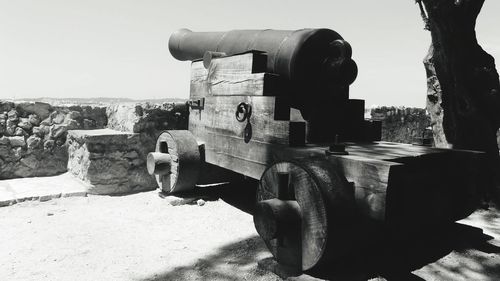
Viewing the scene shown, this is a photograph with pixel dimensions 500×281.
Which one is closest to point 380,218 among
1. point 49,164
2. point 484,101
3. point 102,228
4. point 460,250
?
point 460,250

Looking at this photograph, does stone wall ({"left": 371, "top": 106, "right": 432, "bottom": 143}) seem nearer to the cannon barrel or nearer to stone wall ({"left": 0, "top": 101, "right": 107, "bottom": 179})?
the cannon barrel

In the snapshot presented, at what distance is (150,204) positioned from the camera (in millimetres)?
4906

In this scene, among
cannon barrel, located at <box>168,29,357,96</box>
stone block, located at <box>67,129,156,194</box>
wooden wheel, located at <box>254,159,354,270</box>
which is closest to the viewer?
wooden wheel, located at <box>254,159,354,270</box>

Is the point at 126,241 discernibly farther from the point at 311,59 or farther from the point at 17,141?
the point at 17,141

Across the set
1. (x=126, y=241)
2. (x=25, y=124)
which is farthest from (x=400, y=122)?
(x=25, y=124)

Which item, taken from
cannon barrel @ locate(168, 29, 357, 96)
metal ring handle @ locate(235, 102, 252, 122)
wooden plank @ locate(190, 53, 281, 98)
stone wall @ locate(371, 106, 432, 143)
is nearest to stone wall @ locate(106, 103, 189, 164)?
wooden plank @ locate(190, 53, 281, 98)

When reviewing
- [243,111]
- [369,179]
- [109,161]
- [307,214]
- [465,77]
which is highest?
[465,77]

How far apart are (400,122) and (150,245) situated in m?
6.92

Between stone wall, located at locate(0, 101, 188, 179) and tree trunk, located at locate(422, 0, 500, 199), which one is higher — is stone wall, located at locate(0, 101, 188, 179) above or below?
below

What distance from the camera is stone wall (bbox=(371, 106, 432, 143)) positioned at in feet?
27.4

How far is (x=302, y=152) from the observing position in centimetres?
317

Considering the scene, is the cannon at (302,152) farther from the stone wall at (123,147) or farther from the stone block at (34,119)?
the stone block at (34,119)

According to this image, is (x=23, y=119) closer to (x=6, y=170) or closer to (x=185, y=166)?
(x=6, y=170)

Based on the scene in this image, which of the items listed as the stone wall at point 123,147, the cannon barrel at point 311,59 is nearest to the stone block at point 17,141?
the stone wall at point 123,147
